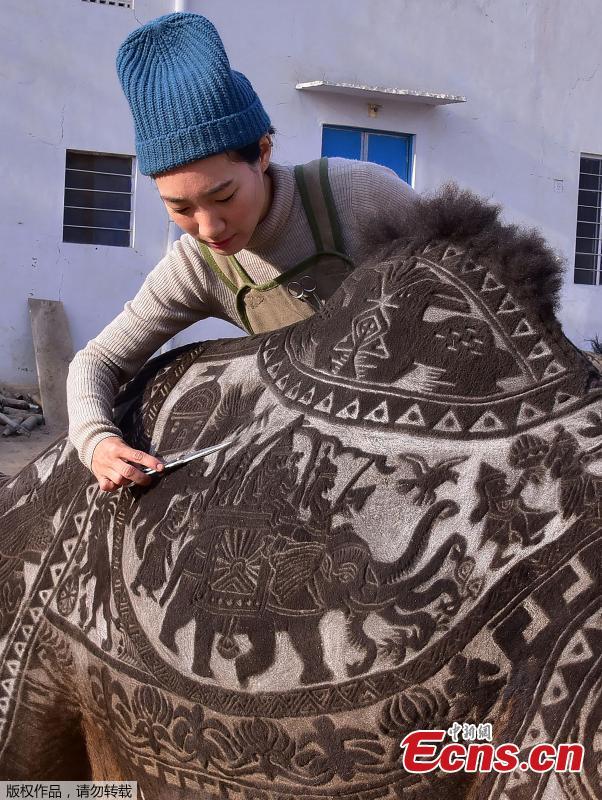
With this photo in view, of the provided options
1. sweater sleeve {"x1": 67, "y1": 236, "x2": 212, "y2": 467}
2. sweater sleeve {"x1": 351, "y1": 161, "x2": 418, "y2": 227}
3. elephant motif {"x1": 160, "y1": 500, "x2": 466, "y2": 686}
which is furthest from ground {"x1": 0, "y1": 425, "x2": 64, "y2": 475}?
elephant motif {"x1": 160, "y1": 500, "x2": 466, "y2": 686}

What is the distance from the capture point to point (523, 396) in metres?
1.75

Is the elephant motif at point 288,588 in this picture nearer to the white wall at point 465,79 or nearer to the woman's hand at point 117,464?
the woman's hand at point 117,464

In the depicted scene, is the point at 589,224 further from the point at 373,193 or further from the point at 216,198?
the point at 216,198

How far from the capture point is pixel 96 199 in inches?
434

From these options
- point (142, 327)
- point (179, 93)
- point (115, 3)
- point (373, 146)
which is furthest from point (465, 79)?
point (179, 93)

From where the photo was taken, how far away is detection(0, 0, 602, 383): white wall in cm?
1058

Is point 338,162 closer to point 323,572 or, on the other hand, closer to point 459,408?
point 459,408

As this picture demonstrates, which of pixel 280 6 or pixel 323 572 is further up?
pixel 280 6

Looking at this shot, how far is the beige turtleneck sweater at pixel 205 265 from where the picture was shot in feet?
7.82

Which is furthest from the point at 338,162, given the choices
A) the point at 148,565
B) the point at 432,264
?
the point at 148,565

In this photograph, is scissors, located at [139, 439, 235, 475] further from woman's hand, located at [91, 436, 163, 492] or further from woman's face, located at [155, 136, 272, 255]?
woman's face, located at [155, 136, 272, 255]

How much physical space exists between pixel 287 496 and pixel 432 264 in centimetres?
48

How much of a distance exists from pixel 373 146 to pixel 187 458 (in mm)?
10618

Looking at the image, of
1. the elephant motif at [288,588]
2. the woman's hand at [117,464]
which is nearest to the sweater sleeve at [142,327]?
the woman's hand at [117,464]
